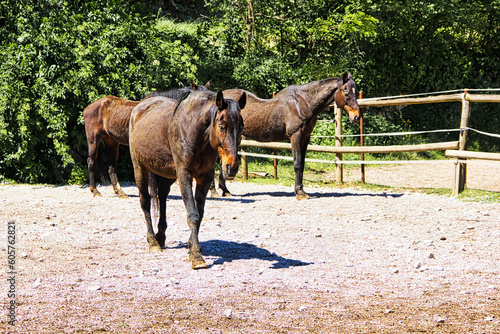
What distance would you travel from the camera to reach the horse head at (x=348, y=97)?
962 cm

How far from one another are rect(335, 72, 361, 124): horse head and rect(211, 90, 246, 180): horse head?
16.0 feet

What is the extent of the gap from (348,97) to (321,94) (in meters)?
0.50

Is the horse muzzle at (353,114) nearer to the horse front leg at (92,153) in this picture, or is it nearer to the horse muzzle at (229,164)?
the horse front leg at (92,153)

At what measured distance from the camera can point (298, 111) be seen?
33.0ft

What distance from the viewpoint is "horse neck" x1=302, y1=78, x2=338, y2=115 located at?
32.6ft

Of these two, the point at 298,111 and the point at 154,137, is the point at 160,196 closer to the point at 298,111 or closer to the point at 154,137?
the point at 154,137

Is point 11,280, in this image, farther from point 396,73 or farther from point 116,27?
point 396,73

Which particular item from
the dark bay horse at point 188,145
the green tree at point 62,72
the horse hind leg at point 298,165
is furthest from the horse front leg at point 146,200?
the green tree at point 62,72

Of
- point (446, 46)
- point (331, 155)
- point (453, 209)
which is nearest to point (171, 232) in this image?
point (453, 209)

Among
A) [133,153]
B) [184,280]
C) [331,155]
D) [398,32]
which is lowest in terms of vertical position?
[331,155]

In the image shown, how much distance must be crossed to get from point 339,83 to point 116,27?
5314 millimetres

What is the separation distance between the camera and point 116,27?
12430 mm

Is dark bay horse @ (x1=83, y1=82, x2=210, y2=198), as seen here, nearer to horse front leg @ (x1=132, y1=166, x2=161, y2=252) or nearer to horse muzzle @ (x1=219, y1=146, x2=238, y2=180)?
horse front leg @ (x1=132, y1=166, x2=161, y2=252)

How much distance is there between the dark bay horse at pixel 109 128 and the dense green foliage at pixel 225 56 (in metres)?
0.98
